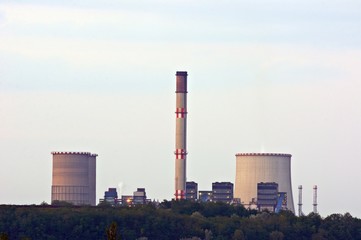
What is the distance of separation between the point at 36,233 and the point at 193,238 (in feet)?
77.7

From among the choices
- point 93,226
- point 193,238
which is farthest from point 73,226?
point 193,238

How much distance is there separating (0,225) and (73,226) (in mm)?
11241

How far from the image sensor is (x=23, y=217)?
198625 mm

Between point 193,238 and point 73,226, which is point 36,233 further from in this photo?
point 193,238

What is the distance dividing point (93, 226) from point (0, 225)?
1478cm

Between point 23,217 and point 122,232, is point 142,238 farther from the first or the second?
point 23,217

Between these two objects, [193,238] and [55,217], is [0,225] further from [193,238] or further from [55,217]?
[193,238]

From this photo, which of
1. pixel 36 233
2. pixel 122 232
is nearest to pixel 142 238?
pixel 122 232

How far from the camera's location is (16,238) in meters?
192

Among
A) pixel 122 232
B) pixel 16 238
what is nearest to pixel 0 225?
pixel 16 238

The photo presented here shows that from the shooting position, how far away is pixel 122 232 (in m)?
197

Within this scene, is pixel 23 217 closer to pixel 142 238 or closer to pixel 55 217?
pixel 55 217

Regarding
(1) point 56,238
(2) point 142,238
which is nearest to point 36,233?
(1) point 56,238

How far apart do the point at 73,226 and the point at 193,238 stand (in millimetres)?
18155
